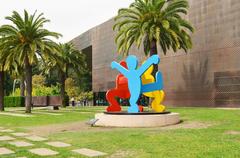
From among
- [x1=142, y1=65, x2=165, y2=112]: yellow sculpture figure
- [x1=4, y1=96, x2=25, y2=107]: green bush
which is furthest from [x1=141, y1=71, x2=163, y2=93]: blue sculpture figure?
[x1=4, y1=96, x2=25, y2=107]: green bush

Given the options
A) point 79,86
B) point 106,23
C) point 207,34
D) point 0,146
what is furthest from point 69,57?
point 0,146

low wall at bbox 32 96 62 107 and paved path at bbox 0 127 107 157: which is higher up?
low wall at bbox 32 96 62 107

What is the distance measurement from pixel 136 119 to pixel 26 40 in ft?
63.8

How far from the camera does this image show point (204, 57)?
124 feet

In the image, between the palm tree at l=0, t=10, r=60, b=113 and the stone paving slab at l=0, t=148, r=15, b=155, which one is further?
the palm tree at l=0, t=10, r=60, b=113

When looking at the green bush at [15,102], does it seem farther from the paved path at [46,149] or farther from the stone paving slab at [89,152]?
the stone paving slab at [89,152]

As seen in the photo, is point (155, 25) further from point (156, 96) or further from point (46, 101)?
point (46, 101)

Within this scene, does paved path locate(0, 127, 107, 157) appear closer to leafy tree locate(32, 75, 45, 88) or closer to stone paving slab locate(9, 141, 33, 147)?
stone paving slab locate(9, 141, 33, 147)

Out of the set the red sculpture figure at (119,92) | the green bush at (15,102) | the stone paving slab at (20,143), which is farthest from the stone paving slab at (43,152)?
the green bush at (15,102)

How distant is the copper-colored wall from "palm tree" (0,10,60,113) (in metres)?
14.9

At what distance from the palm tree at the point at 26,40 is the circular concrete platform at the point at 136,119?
52.6 feet

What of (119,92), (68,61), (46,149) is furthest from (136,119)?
(68,61)

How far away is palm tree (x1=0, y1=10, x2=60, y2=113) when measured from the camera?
108ft

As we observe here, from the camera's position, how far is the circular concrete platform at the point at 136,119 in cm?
1750
